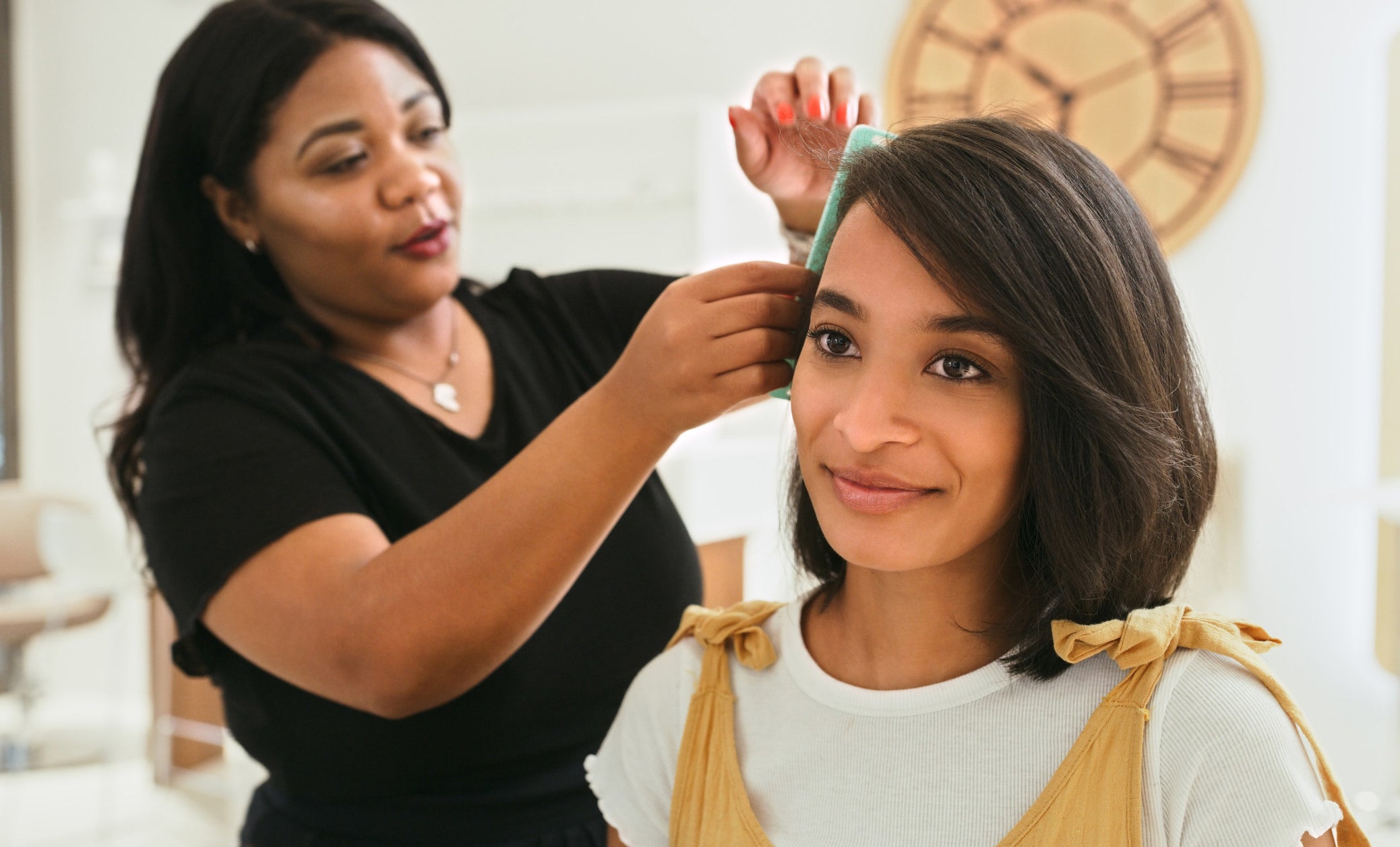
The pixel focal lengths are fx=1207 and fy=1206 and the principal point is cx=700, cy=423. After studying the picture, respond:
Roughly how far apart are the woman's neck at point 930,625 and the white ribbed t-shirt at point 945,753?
3 centimetres

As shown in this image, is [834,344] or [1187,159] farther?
[1187,159]

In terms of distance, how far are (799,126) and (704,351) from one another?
0.95ft

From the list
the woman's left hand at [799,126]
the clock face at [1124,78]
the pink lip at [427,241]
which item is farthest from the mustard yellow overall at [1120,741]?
the clock face at [1124,78]

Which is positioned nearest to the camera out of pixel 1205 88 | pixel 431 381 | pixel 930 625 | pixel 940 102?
pixel 930 625

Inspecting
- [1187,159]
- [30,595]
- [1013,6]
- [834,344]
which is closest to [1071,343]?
[834,344]

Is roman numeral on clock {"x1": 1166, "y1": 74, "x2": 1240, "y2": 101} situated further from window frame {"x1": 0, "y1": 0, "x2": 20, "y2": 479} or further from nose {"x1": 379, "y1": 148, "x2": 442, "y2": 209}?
window frame {"x1": 0, "y1": 0, "x2": 20, "y2": 479}

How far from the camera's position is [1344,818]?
785mm

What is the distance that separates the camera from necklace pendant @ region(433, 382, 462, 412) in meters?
1.24

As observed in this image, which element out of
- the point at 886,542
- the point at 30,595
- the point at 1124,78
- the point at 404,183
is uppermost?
the point at 1124,78

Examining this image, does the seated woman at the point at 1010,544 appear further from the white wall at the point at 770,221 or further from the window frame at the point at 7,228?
the window frame at the point at 7,228

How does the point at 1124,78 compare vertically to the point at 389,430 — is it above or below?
above

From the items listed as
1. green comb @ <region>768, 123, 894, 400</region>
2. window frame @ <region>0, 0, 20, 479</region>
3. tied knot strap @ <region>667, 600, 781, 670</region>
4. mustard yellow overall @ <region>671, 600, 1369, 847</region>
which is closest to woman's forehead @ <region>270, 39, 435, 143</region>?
green comb @ <region>768, 123, 894, 400</region>

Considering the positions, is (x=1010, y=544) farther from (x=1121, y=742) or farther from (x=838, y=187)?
(x=838, y=187)

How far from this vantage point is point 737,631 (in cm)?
100
